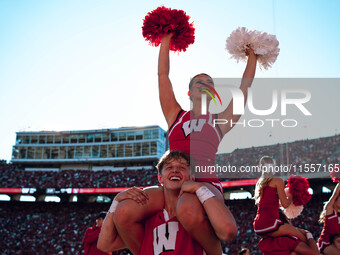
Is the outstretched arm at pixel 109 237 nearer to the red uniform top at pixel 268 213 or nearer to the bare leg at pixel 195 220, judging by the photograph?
the bare leg at pixel 195 220

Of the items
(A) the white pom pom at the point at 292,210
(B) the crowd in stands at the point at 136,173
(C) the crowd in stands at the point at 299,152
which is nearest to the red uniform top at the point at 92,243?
(A) the white pom pom at the point at 292,210

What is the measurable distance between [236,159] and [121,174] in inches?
653

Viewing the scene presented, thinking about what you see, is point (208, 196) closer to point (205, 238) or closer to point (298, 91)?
point (205, 238)

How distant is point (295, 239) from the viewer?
12.6ft

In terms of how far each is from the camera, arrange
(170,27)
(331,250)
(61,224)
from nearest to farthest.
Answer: (170,27) → (331,250) → (61,224)

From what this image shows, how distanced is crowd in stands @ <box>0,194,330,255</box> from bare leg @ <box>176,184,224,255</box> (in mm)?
17774

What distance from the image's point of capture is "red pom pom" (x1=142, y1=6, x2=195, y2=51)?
331cm

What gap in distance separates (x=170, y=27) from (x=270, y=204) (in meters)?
2.33

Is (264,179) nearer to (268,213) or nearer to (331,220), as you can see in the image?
(268,213)

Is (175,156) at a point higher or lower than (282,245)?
higher

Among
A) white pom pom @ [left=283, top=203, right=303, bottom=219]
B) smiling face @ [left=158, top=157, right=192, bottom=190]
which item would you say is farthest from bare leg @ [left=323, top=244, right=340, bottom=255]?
smiling face @ [left=158, top=157, right=192, bottom=190]

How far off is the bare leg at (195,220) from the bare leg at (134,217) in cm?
32

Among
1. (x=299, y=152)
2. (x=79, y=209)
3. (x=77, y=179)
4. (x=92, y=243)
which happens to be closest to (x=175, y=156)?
(x=92, y=243)

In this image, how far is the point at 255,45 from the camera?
3.16 metres
